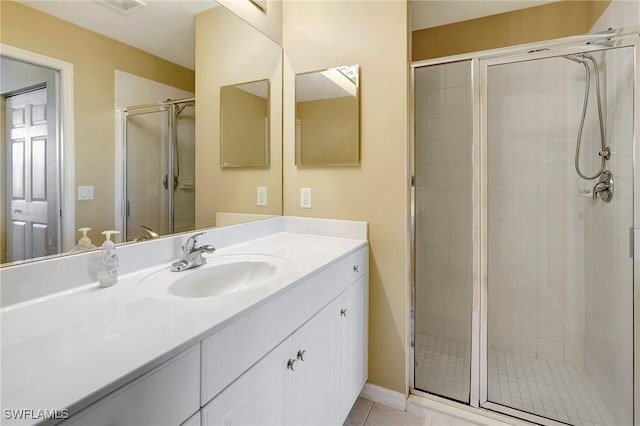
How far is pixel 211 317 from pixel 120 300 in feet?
1.04

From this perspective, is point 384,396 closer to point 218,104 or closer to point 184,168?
point 184,168

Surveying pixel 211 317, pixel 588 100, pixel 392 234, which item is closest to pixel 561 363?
pixel 392 234

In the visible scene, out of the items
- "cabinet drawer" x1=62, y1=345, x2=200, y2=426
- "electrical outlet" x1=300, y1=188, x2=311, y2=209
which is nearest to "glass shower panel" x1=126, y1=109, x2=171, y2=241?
"cabinet drawer" x1=62, y1=345, x2=200, y2=426

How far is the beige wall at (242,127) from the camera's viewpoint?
1608 mm

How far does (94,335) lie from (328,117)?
4.87 feet

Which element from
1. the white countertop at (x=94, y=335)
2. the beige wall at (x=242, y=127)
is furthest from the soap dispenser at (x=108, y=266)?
the beige wall at (x=242, y=127)

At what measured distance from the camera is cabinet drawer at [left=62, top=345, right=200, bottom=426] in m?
0.48

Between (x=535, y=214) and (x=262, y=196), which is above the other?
(x=262, y=196)

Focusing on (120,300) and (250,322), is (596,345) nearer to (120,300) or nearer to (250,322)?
(250,322)

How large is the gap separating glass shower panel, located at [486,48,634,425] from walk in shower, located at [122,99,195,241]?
1.57 m

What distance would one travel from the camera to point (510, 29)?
7.10 ft

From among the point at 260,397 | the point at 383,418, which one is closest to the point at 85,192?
the point at 260,397

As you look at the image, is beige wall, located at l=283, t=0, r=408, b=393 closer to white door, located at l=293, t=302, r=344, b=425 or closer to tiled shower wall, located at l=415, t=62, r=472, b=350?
tiled shower wall, located at l=415, t=62, r=472, b=350

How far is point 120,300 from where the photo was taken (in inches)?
33.0
